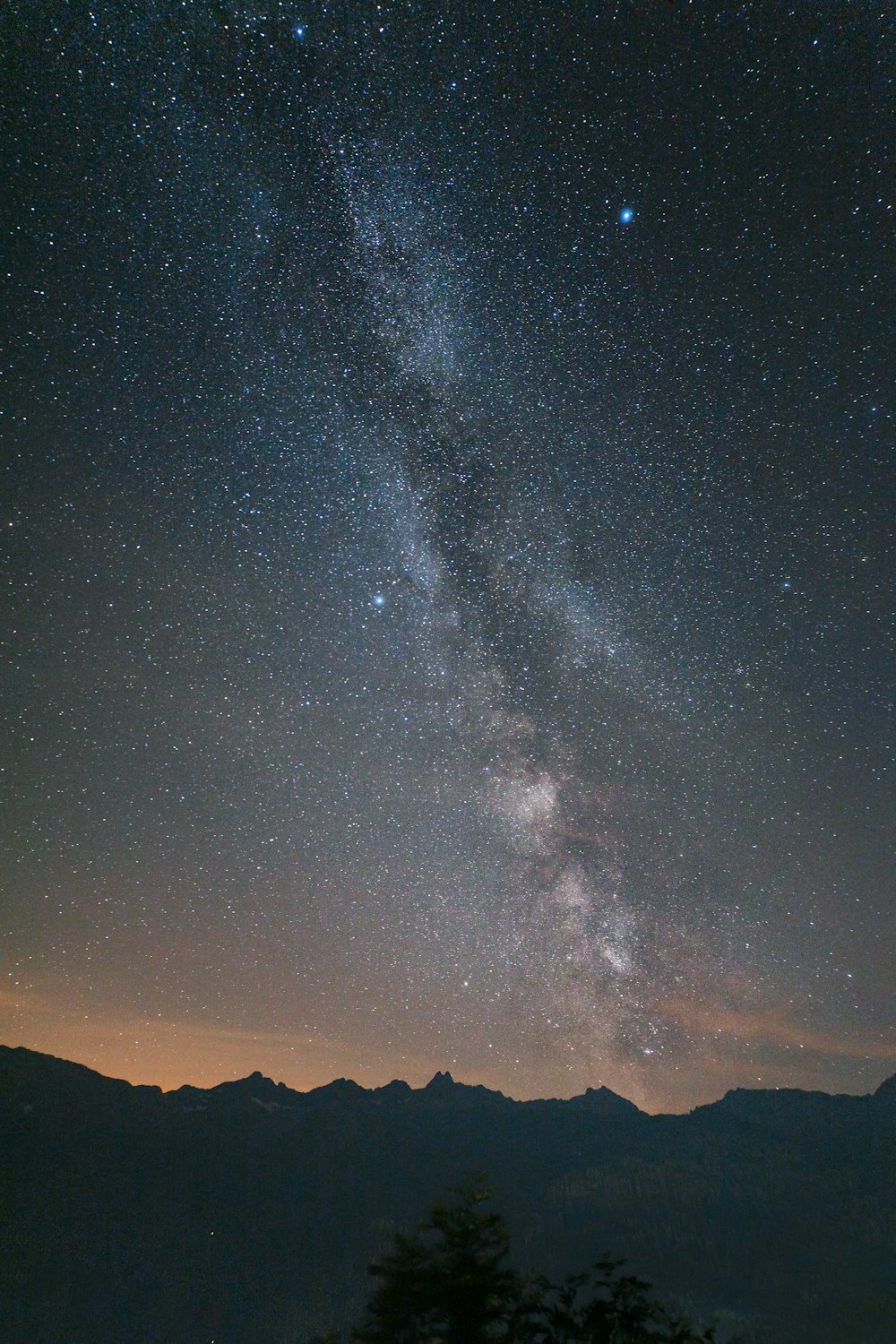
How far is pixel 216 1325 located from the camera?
165250 mm

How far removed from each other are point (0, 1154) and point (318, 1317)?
356 feet

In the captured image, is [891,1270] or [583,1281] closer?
[583,1281]

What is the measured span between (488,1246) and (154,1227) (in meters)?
251

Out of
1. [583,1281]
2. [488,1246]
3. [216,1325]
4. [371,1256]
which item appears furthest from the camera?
[371,1256]

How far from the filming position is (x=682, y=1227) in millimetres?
195750

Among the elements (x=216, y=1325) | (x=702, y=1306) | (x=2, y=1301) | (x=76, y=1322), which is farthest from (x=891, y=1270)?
(x=2, y=1301)

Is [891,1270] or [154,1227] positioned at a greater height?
[891,1270]

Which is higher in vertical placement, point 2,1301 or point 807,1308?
point 807,1308

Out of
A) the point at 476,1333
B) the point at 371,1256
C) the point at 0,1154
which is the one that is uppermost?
the point at 476,1333

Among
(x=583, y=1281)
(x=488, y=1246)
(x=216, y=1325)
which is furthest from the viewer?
(x=216, y=1325)

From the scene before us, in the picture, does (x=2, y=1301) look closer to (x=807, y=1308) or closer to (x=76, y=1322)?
(x=76, y=1322)

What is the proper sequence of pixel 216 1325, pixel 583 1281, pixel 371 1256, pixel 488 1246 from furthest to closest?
pixel 371 1256 → pixel 216 1325 → pixel 488 1246 → pixel 583 1281

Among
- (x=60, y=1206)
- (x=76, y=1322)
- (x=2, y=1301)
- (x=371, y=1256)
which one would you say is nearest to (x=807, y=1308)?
(x=371, y=1256)

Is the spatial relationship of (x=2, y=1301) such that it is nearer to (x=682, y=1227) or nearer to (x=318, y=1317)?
(x=318, y=1317)
